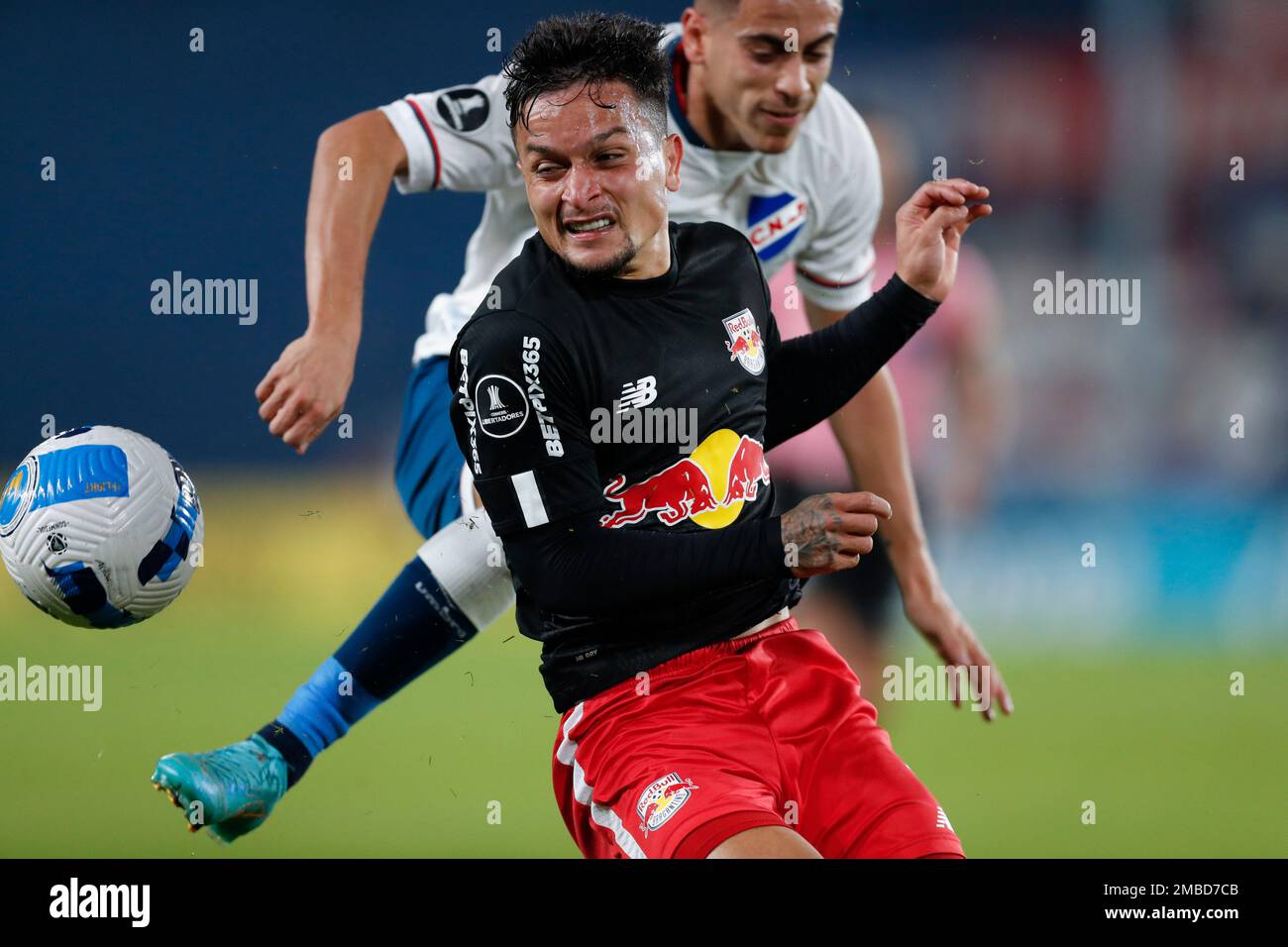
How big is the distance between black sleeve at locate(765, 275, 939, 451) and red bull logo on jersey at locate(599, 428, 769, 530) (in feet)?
0.81

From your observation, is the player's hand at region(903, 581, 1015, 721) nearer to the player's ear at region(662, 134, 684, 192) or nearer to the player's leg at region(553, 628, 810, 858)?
the player's leg at region(553, 628, 810, 858)

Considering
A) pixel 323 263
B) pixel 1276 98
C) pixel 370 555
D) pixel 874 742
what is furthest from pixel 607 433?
pixel 1276 98

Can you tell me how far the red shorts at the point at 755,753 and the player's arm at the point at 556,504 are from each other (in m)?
0.21

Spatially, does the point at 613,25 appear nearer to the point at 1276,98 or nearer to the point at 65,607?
the point at 65,607

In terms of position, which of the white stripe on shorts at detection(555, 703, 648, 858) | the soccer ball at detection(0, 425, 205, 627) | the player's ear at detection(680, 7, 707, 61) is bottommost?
the white stripe on shorts at detection(555, 703, 648, 858)

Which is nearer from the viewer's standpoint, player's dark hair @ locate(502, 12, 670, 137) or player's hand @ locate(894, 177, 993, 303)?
player's dark hair @ locate(502, 12, 670, 137)

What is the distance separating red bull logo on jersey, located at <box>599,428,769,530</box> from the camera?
Answer: 2.30m

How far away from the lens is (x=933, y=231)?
2.45 m

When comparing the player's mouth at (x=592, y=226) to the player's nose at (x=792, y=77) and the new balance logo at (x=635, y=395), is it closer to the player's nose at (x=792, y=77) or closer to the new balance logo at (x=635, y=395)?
the new balance logo at (x=635, y=395)

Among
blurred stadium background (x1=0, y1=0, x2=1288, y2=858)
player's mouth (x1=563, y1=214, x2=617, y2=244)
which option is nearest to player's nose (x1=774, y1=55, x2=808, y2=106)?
blurred stadium background (x1=0, y1=0, x2=1288, y2=858)

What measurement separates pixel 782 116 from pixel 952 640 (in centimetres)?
125

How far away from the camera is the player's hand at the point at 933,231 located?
2.45 metres

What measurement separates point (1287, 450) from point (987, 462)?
757 millimetres

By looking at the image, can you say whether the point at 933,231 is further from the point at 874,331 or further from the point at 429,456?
the point at 429,456
